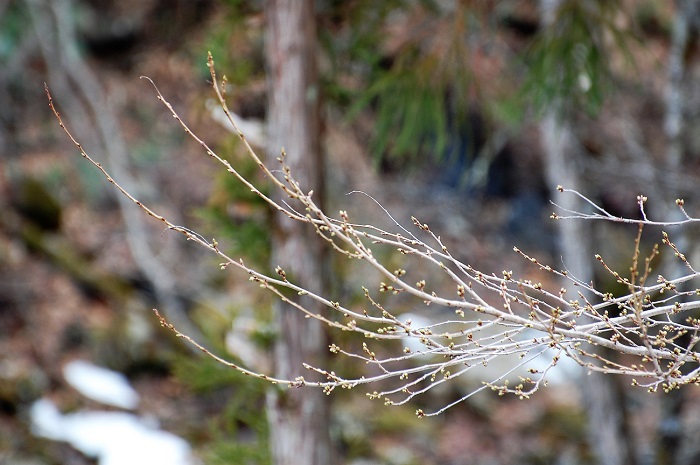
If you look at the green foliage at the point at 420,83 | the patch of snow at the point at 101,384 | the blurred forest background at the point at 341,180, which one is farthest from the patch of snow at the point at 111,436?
the green foliage at the point at 420,83

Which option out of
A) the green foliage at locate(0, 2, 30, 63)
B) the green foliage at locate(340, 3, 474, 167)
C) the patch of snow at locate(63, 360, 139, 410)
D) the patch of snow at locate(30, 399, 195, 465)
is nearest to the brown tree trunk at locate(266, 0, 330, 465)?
the green foliage at locate(340, 3, 474, 167)

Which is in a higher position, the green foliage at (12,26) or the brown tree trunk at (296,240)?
the green foliage at (12,26)

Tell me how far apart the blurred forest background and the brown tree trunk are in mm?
161

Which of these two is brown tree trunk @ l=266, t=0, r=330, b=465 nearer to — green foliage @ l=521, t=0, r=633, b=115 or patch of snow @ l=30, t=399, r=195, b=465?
green foliage @ l=521, t=0, r=633, b=115

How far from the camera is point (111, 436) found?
7.59m

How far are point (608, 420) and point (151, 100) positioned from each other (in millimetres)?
8941

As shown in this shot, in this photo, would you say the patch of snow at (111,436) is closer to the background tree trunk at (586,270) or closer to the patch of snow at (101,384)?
the patch of snow at (101,384)

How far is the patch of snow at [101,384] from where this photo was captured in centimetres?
813

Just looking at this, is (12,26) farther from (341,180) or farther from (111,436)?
(111,436)

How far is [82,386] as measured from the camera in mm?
8172

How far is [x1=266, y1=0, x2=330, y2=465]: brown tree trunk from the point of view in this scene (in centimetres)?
411

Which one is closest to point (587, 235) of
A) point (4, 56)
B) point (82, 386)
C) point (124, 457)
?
point (124, 457)

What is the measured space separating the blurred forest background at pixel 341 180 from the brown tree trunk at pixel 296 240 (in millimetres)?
161

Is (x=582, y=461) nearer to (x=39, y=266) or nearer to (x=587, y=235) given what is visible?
(x=587, y=235)
